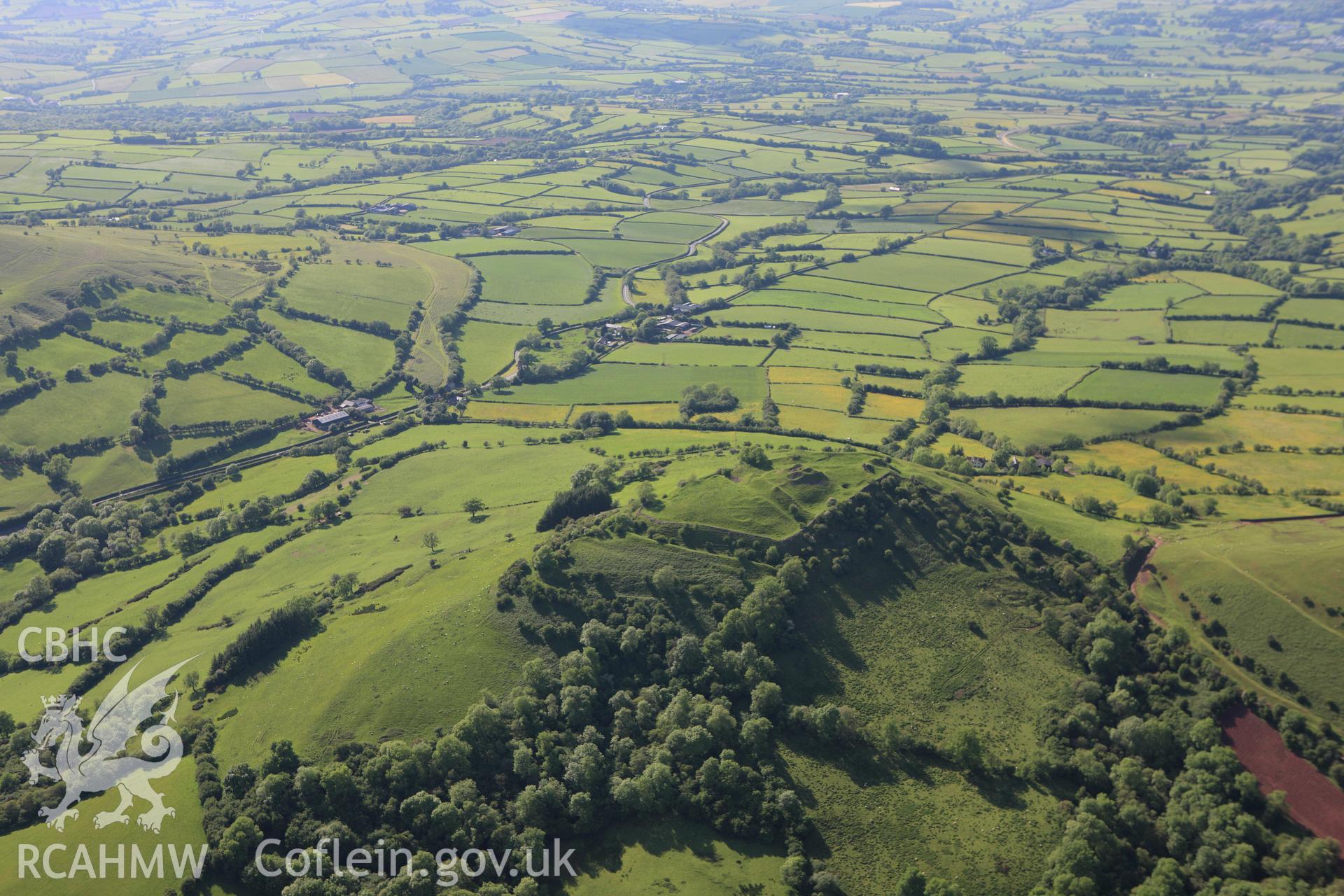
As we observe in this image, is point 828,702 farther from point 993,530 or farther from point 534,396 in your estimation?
point 534,396

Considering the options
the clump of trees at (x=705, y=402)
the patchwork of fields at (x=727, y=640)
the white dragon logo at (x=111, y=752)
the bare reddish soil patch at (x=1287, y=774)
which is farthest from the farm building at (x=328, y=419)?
the bare reddish soil patch at (x=1287, y=774)

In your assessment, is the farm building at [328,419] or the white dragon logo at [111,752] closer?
the white dragon logo at [111,752]

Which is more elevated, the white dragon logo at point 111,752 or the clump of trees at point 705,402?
the clump of trees at point 705,402

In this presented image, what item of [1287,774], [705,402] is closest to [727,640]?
[1287,774]

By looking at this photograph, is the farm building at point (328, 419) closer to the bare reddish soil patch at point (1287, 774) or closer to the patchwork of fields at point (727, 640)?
the patchwork of fields at point (727, 640)

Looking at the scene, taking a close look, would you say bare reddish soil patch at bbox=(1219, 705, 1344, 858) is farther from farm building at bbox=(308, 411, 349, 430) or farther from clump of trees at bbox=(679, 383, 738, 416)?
farm building at bbox=(308, 411, 349, 430)

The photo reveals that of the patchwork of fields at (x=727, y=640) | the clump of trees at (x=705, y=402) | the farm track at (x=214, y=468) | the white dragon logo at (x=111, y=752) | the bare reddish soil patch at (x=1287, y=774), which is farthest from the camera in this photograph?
the clump of trees at (x=705, y=402)
